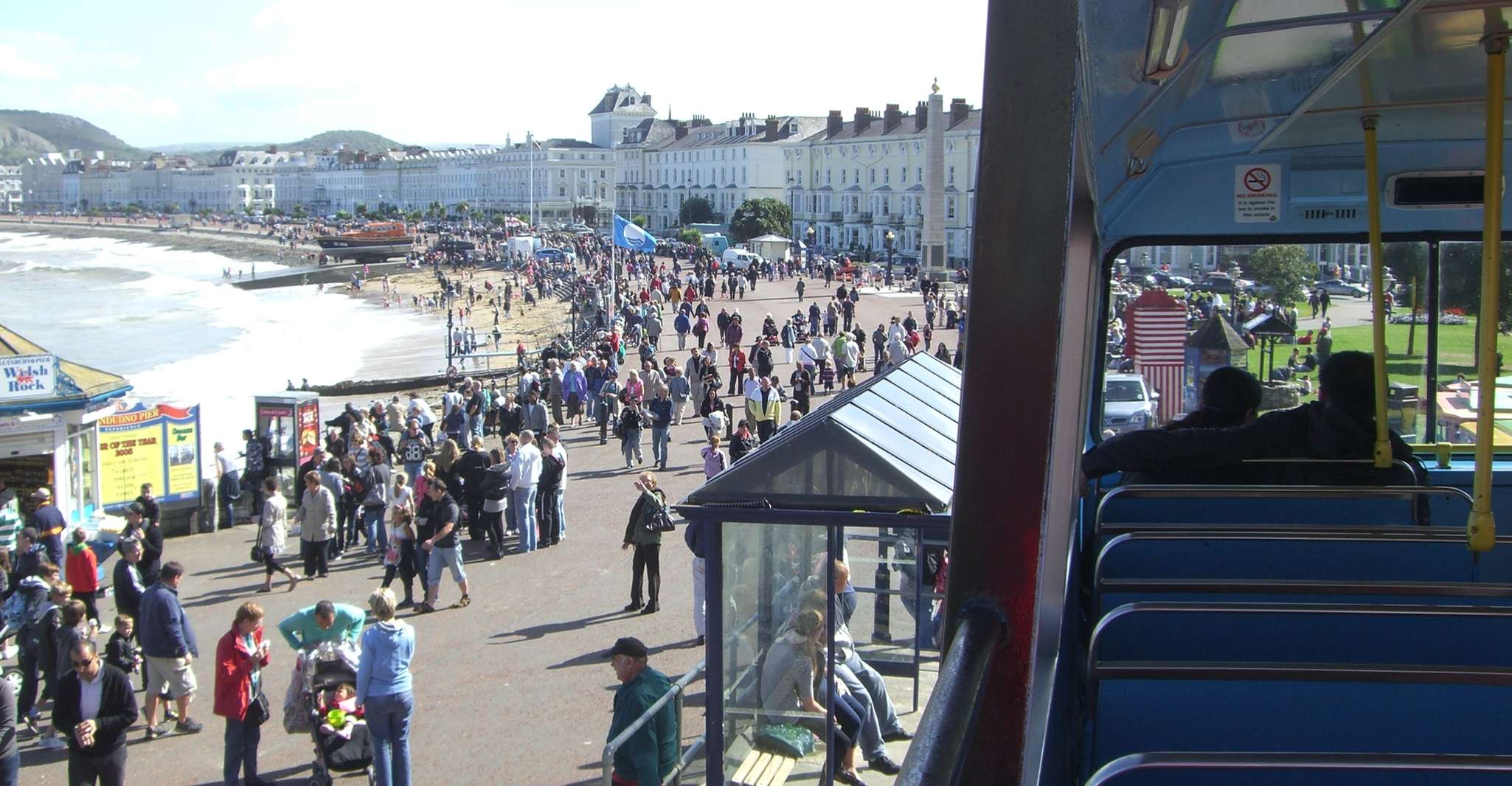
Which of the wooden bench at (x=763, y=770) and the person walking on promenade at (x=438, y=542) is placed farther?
the person walking on promenade at (x=438, y=542)

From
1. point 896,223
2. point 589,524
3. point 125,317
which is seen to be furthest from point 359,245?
point 589,524

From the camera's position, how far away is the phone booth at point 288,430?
55.5ft

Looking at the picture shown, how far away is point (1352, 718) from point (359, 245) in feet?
401

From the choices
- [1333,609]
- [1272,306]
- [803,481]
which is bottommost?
[803,481]

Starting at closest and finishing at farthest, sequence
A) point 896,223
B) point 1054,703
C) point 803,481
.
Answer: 1. point 1054,703
2. point 803,481
3. point 896,223

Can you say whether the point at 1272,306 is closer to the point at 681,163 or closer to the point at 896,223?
the point at 896,223

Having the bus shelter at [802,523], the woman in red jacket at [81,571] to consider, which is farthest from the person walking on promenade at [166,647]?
the bus shelter at [802,523]

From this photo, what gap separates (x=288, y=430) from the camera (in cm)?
1703

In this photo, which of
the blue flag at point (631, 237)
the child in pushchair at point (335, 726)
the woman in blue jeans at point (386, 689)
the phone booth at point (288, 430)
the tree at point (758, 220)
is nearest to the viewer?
the woman in blue jeans at point (386, 689)

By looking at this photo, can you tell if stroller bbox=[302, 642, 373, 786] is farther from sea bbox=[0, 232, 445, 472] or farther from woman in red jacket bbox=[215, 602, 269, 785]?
sea bbox=[0, 232, 445, 472]

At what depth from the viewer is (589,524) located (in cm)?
1523

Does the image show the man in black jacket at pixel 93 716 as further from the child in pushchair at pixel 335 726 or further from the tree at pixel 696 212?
the tree at pixel 696 212

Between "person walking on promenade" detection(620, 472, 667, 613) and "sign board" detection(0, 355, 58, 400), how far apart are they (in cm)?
780

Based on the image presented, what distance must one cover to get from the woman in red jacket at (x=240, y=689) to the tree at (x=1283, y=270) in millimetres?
6324
